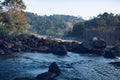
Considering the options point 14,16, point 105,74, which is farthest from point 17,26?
point 105,74

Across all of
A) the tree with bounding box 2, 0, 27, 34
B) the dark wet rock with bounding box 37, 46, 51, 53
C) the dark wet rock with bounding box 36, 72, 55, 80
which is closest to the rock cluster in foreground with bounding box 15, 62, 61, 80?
the dark wet rock with bounding box 36, 72, 55, 80

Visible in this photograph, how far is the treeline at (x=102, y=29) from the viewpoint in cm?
12188

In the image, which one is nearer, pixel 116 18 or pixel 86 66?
pixel 86 66

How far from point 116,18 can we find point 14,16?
198ft

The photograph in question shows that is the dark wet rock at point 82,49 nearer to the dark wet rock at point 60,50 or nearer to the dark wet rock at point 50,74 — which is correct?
the dark wet rock at point 60,50

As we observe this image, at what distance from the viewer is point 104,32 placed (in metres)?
125

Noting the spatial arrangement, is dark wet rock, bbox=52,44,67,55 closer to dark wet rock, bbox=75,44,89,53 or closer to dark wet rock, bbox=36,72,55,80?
dark wet rock, bbox=75,44,89,53

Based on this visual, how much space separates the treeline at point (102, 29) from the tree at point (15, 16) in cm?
3751

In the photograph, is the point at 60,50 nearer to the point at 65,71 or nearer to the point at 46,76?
the point at 65,71

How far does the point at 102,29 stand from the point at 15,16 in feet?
148

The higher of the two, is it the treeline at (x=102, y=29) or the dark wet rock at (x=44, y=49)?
the treeline at (x=102, y=29)

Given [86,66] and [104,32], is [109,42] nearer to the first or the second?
[104,32]

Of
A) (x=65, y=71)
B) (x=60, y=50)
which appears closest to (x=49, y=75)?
(x=65, y=71)

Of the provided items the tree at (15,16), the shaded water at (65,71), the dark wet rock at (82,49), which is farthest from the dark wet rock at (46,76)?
the tree at (15,16)
